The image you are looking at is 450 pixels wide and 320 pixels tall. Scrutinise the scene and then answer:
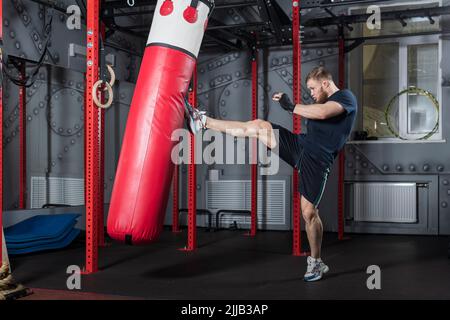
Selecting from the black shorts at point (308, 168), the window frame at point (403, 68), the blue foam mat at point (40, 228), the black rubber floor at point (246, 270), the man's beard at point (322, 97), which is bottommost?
the black rubber floor at point (246, 270)

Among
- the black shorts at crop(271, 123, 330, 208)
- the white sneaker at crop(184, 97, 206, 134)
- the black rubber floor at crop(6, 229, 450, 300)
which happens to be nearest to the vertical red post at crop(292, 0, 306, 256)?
the black rubber floor at crop(6, 229, 450, 300)

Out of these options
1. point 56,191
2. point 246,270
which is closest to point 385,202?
point 246,270

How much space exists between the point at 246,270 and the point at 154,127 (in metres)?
1.77

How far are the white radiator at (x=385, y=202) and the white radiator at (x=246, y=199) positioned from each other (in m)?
1.03

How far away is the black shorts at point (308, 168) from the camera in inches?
168

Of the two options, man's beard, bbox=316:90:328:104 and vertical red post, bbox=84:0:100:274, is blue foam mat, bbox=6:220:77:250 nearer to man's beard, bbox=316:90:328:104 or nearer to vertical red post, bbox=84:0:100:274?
vertical red post, bbox=84:0:100:274

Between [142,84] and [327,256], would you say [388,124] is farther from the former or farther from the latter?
[142,84]

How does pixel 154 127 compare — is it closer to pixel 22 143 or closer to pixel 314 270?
pixel 314 270

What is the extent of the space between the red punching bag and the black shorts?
4.07 feet

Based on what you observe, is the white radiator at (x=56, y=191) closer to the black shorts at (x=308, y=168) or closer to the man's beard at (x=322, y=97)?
the black shorts at (x=308, y=168)

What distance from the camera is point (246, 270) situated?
4613 millimetres

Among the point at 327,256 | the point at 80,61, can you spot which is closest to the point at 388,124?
the point at 327,256

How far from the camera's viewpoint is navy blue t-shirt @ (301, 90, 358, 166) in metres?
4.22

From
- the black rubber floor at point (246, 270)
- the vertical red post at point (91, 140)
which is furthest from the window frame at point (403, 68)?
the vertical red post at point (91, 140)
